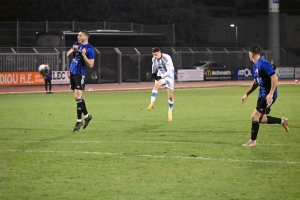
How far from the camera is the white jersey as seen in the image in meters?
19.8

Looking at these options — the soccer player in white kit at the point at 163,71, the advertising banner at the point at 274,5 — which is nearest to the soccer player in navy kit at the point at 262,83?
Answer: the soccer player in white kit at the point at 163,71

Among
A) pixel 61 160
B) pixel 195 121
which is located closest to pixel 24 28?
pixel 195 121

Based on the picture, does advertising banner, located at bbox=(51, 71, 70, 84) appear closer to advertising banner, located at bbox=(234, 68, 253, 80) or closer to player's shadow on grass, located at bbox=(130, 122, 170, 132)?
advertising banner, located at bbox=(234, 68, 253, 80)

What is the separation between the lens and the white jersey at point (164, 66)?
19.8 metres

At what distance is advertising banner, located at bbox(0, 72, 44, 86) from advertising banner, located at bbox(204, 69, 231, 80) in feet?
51.3

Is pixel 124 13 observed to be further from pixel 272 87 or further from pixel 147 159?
pixel 147 159

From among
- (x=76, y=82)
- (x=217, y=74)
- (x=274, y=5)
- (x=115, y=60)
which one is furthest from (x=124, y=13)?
(x=76, y=82)

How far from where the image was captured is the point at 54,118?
20547mm

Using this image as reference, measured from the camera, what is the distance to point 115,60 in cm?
5044

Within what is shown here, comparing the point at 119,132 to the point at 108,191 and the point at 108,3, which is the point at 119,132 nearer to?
the point at 108,191

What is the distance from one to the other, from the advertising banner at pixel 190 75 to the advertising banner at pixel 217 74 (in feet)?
2.33

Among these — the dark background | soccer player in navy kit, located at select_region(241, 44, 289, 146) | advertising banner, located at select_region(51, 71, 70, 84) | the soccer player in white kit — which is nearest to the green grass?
soccer player in navy kit, located at select_region(241, 44, 289, 146)

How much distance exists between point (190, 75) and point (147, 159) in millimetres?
41950

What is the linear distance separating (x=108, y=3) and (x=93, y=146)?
169ft
